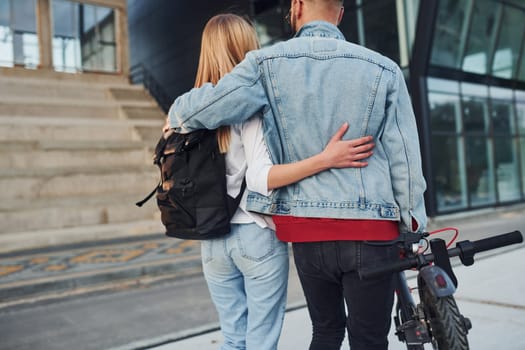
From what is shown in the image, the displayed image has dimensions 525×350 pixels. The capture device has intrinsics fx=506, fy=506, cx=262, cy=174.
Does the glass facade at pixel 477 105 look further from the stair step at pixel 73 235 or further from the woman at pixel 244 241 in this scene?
the woman at pixel 244 241

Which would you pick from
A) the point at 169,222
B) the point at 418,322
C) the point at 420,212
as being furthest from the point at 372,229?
the point at 169,222

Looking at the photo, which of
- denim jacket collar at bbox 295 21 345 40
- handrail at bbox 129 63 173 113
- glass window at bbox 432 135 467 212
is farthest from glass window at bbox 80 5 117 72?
denim jacket collar at bbox 295 21 345 40

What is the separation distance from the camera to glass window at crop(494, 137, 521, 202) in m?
13.5

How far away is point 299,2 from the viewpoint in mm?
1731

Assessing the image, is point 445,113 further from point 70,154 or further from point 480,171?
point 70,154

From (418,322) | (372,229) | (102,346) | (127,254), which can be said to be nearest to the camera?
(372,229)

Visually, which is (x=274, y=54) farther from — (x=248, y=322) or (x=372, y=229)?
(x=248, y=322)

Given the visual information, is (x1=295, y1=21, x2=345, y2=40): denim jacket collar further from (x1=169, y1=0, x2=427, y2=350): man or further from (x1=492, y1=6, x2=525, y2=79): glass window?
(x1=492, y1=6, x2=525, y2=79): glass window

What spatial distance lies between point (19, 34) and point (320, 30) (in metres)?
18.5

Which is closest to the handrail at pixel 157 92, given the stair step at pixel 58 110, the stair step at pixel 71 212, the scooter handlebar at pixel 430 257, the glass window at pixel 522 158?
the stair step at pixel 58 110

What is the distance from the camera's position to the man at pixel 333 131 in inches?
62.0

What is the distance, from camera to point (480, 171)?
12922mm

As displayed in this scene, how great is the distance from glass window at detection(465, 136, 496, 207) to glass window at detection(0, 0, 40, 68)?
14.1 metres

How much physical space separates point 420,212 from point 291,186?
0.43 metres
